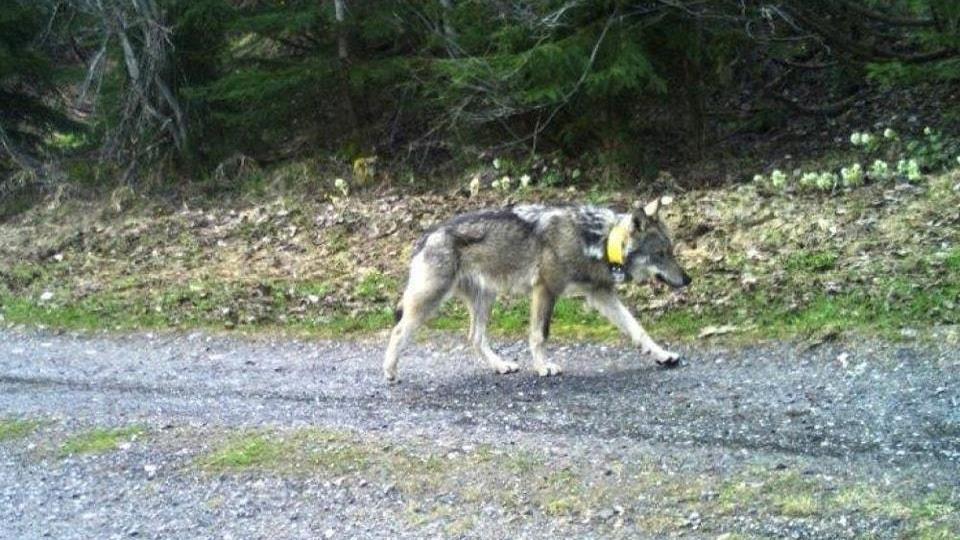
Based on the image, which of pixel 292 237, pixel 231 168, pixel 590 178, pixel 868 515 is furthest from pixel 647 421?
pixel 231 168

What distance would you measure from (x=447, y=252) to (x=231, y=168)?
1122 centimetres

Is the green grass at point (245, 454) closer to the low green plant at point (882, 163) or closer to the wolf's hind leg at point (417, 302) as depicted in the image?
the wolf's hind leg at point (417, 302)

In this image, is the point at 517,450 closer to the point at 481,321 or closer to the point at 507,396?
the point at 507,396

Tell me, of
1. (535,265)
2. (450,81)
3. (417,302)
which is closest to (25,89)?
(450,81)

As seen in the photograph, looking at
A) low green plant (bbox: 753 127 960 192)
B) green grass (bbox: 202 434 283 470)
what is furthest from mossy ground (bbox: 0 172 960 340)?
green grass (bbox: 202 434 283 470)

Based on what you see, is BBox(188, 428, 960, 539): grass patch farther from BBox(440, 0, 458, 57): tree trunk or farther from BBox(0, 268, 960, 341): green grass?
BBox(440, 0, 458, 57): tree trunk

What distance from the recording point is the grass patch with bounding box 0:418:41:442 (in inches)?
380

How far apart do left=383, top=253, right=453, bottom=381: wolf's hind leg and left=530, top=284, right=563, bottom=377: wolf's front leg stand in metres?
0.82

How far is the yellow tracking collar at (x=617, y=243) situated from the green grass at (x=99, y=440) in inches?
170

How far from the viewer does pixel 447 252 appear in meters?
10.4

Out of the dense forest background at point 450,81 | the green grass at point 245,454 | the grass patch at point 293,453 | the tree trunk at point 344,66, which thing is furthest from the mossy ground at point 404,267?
the green grass at point 245,454

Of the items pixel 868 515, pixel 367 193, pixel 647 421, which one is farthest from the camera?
pixel 367 193

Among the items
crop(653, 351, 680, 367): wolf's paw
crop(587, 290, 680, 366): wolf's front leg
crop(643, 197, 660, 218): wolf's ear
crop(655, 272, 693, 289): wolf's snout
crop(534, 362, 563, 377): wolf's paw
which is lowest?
crop(534, 362, 563, 377): wolf's paw

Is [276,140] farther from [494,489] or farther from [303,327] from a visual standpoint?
[494,489]
